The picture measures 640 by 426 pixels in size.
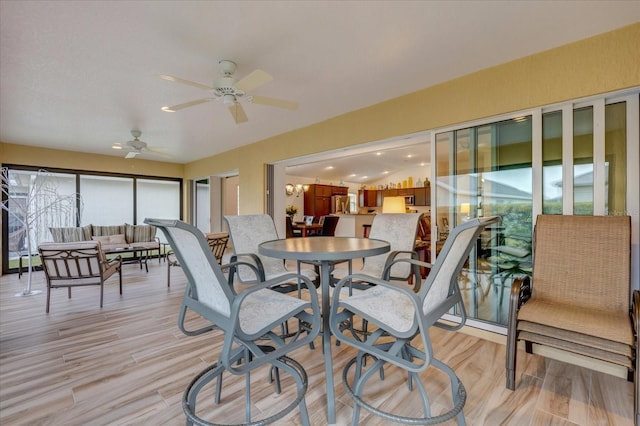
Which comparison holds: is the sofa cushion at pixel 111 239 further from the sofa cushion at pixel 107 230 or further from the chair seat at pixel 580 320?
the chair seat at pixel 580 320

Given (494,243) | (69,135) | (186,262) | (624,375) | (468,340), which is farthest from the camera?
(69,135)

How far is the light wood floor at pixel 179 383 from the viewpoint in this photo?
1626mm

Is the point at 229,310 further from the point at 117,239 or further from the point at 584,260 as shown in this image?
the point at 117,239

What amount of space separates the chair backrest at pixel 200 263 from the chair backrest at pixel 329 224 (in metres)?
7.00

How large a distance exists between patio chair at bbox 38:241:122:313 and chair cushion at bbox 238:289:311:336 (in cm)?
281

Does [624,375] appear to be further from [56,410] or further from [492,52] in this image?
[56,410]

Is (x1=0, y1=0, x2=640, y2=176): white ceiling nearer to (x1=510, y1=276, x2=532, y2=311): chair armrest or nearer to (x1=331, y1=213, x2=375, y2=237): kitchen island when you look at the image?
(x1=510, y1=276, x2=532, y2=311): chair armrest

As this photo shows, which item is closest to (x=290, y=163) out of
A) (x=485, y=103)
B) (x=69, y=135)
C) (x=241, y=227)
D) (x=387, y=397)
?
(x=241, y=227)

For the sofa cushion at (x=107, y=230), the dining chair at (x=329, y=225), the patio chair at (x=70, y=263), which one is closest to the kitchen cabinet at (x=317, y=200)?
the dining chair at (x=329, y=225)

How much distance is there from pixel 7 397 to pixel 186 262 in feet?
5.37

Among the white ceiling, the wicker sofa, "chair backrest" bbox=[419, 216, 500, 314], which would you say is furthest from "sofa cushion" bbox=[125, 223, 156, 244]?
"chair backrest" bbox=[419, 216, 500, 314]

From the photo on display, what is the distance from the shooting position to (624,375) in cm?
165

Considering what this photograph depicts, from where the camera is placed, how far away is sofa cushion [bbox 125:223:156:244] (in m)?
6.34

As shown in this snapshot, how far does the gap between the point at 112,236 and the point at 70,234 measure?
66 cm
